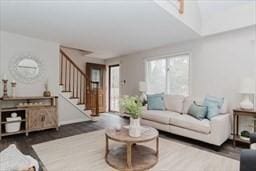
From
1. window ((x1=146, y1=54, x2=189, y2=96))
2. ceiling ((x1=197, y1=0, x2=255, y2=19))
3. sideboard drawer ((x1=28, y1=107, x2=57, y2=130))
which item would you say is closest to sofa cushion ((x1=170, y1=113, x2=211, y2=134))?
window ((x1=146, y1=54, x2=189, y2=96))

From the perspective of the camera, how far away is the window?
4.62 metres

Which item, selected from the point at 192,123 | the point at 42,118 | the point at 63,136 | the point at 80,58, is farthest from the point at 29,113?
the point at 192,123

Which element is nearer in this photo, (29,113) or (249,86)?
(249,86)

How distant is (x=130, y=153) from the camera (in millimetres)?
2314

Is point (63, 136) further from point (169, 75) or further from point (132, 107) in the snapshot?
point (169, 75)

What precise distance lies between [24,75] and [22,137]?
1.55 m

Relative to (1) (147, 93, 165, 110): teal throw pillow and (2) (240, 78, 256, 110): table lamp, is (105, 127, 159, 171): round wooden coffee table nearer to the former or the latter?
(1) (147, 93, 165, 110): teal throw pillow

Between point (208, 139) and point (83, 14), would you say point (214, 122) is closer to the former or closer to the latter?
point (208, 139)

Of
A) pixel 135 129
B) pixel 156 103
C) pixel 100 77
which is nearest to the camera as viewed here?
pixel 135 129

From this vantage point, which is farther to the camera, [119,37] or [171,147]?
[119,37]

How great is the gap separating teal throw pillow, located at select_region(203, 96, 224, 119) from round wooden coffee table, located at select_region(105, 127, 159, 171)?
1430 mm

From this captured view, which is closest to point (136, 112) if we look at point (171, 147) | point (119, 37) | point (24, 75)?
point (171, 147)

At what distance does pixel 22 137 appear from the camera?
3.72 m

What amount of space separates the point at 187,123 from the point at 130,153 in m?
1.59
